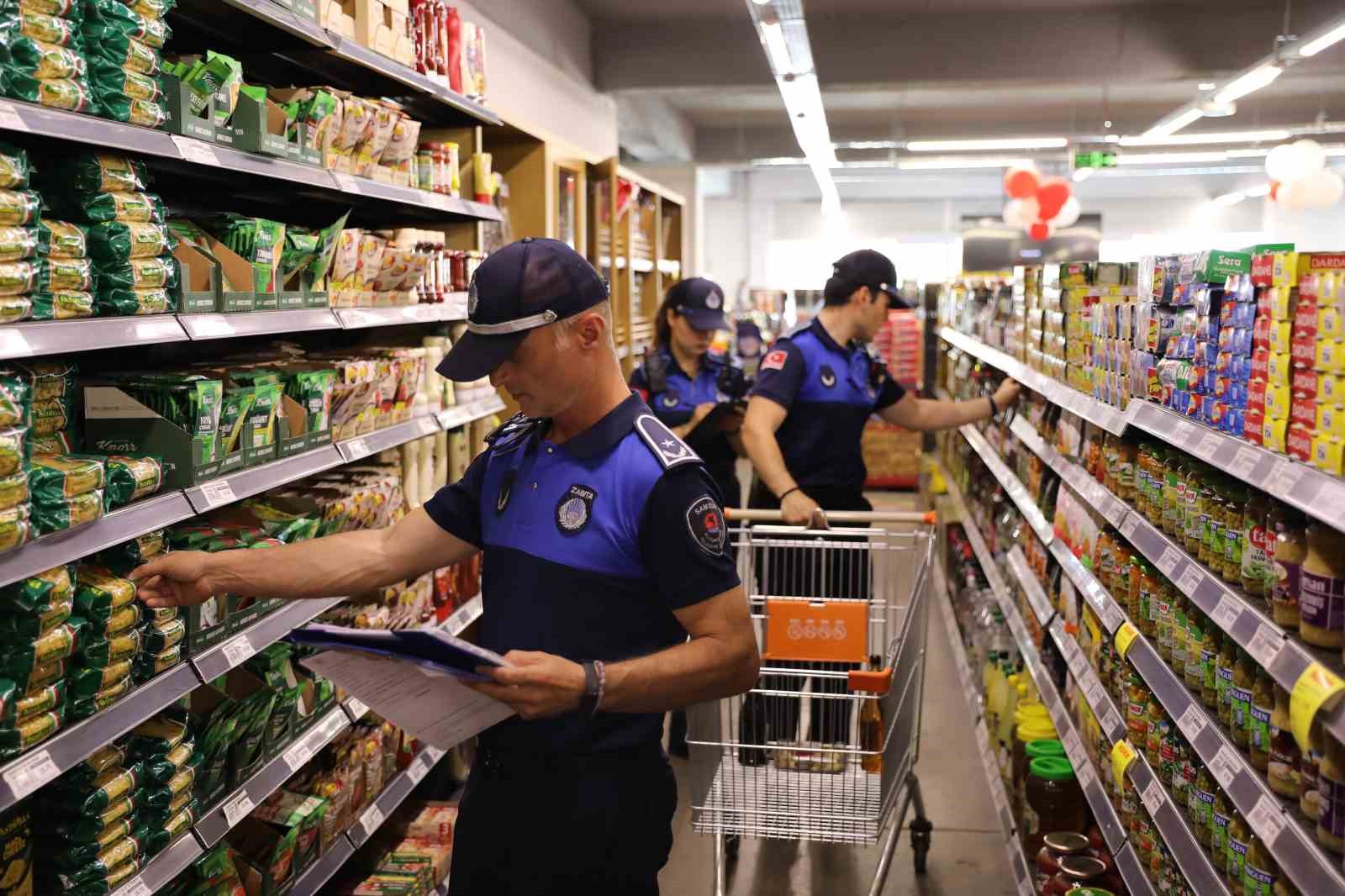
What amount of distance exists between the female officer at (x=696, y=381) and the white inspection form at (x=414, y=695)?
336 cm

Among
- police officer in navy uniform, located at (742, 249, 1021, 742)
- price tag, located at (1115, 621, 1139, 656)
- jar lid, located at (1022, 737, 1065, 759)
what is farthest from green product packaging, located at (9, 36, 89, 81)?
jar lid, located at (1022, 737, 1065, 759)

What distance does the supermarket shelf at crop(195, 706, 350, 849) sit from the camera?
2.56m

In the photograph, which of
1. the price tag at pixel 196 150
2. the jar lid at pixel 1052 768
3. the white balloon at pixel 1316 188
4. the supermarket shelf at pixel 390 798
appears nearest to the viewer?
the price tag at pixel 196 150

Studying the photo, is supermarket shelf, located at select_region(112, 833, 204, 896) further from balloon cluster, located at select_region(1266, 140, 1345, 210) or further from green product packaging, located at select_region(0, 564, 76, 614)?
balloon cluster, located at select_region(1266, 140, 1345, 210)

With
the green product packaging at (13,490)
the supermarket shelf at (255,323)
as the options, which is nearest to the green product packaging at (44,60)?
the supermarket shelf at (255,323)

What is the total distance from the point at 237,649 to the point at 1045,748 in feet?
8.29

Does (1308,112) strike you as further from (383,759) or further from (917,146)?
(383,759)

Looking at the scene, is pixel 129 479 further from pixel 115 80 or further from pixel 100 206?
pixel 115 80

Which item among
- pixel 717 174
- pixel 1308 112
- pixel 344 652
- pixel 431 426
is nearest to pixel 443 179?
pixel 431 426

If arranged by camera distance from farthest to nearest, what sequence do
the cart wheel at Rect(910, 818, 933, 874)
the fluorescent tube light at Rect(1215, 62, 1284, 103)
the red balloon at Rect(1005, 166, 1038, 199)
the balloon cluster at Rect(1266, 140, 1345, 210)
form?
the red balloon at Rect(1005, 166, 1038, 199)
the balloon cluster at Rect(1266, 140, 1345, 210)
the fluorescent tube light at Rect(1215, 62, 1284, 103)
the cart wheel at Rect(910, 818, 933, 874)

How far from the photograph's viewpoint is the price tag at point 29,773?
1885 millimetres

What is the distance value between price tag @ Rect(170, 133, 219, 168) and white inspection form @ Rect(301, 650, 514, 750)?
3.46 feet

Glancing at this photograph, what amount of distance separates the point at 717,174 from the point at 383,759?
21.2m

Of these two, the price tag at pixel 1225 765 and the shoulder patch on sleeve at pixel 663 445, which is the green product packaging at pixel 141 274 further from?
the price tag at pixel 1225 765
